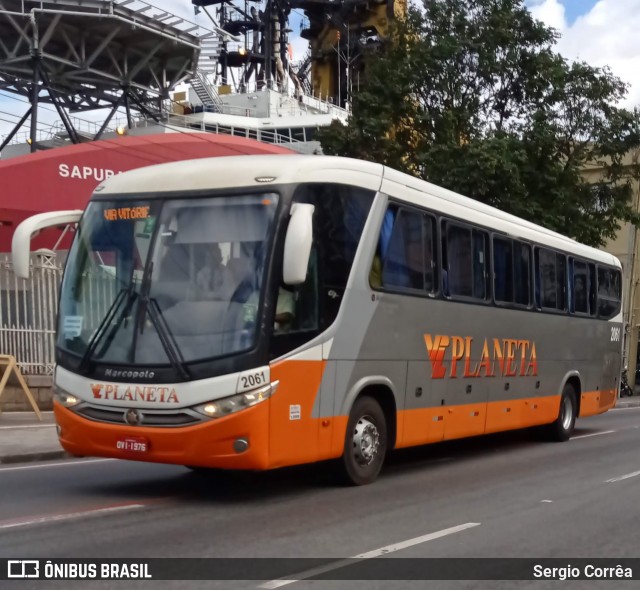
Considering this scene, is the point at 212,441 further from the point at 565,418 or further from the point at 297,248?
the point at 565,418

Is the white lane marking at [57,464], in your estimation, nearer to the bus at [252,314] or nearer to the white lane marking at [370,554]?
the bus at [252,314]

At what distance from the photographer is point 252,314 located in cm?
855

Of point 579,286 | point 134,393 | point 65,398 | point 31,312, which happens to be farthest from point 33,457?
point 579,286

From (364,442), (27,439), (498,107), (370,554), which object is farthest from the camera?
(498,107)

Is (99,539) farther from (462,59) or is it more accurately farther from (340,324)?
(462,59)

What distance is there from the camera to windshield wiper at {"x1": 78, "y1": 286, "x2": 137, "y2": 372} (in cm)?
887

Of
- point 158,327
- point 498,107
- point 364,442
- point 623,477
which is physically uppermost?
point 498,107

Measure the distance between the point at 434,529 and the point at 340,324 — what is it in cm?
237

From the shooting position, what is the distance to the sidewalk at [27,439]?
12.8m

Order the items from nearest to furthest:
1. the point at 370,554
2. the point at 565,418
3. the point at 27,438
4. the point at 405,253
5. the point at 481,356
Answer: the point at 370,554
the point at 405,253
the point at 481,356
the point at 27,438
the point at 565,418

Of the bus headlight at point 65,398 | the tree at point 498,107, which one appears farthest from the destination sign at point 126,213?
the tree at point 498,107

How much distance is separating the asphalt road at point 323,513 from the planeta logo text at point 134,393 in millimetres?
1032

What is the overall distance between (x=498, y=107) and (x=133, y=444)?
2112cm

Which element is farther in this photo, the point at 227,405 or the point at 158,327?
the point at 158,327
